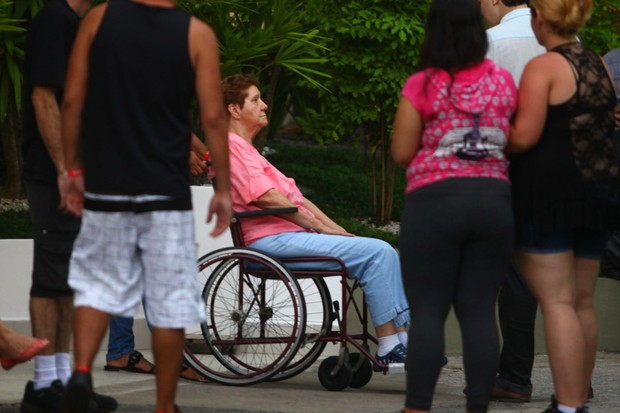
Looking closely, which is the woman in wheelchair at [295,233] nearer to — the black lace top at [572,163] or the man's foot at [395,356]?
the man's foot at [395,356]

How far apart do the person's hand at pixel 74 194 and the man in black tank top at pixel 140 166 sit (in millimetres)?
106

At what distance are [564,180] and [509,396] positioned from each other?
147 centimetres

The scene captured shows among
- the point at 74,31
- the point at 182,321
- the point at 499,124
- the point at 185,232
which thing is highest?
the point at 74,31

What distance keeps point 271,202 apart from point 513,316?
1.23 m

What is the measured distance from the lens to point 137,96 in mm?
4383

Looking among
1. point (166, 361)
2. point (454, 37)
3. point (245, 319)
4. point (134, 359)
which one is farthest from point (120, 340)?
point (454, 37)

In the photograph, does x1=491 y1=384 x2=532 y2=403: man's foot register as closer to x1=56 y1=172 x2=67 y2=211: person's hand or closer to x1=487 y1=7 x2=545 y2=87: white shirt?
x1=487 y1=7 x2=545 y2=87: white shirt

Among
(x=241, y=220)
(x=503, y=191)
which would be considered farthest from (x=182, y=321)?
(x=241, y=220)

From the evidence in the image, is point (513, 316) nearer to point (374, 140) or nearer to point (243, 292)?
point (243, 292)

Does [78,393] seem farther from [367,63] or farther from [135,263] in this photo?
[367,63]

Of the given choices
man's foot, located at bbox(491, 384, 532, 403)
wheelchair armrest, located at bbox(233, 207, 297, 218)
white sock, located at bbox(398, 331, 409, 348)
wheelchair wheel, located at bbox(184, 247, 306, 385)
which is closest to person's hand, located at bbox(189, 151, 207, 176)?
wheelchair armrest, located at bbox(233, 207, 297, 218)

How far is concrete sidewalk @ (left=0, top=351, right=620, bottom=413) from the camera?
569cm

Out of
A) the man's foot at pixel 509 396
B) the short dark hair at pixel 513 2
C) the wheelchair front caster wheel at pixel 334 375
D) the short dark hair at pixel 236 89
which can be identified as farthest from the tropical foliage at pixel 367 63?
the man's foot at pixel 509 396

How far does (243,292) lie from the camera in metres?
6.61
